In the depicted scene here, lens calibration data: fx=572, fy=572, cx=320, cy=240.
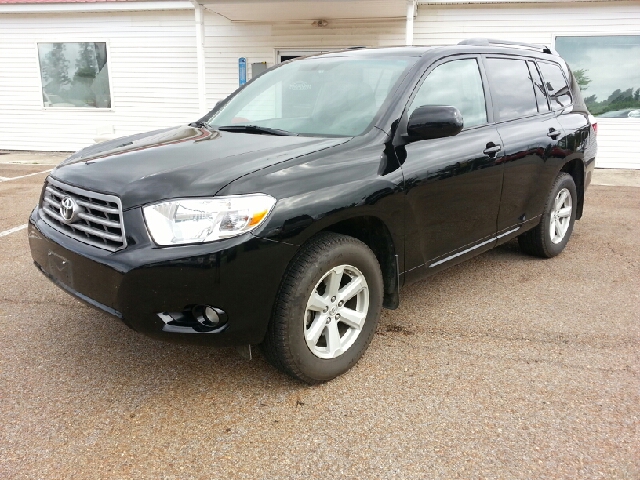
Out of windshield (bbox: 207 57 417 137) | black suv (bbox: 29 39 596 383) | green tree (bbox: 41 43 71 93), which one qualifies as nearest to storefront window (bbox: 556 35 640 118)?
black suv (bbox: 29 39 596 383)

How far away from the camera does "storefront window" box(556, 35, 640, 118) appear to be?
36.2ft

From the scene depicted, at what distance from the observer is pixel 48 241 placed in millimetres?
3027

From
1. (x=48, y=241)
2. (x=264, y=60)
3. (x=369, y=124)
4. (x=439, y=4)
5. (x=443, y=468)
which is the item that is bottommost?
(x=443, y=468)

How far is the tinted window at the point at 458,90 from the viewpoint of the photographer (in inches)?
143

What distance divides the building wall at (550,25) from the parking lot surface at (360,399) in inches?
326

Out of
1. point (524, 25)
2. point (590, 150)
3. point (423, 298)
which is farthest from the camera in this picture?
point (524, 25)

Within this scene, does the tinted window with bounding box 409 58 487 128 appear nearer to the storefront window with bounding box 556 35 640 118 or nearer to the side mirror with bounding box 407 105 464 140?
the side mirror with bounding box 407 105 464 140

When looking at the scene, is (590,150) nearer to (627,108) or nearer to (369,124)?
(369,124)

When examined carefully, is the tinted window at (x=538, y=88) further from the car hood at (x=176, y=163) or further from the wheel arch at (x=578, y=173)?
the car hood at (x=176, y=163)

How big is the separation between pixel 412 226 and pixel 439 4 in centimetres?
939

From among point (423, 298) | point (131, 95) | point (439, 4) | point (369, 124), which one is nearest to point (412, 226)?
point (369, 124)

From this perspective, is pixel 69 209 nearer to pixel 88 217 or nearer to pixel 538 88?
pixel 88 217

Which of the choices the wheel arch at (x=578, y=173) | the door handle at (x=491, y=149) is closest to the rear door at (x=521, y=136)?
the door handle at (x=491, y=149)

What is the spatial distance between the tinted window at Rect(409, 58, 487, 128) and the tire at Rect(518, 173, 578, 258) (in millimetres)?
1347
